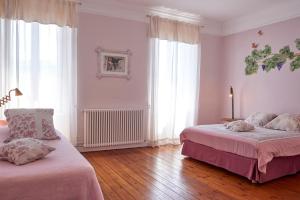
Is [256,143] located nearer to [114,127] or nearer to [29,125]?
[114,127]

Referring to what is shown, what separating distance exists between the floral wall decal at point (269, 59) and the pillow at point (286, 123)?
93cm

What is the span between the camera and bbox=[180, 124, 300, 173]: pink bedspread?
2902mm

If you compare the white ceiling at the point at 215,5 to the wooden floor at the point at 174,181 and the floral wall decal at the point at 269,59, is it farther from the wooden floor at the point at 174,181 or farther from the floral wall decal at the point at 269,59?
the wooden floor at the point at 174,181

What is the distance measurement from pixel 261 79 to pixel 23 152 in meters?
4.32

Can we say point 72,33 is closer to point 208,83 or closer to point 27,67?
point 27,67

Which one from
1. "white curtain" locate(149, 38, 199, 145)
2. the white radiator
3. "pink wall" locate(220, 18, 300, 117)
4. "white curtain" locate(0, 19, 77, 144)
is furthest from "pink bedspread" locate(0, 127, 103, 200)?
"pink wall" locate(220, 18, 300, 117)

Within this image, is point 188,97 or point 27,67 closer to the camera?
point 27,67

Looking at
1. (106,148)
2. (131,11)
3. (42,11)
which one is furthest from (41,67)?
(131,11)

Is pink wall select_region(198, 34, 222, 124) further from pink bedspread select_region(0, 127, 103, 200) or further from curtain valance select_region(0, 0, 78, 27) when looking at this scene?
pink bedspread select_region(0, 127, 103, 200)

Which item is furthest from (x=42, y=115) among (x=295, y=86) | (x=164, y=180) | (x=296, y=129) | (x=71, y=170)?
(x=295, y=86)

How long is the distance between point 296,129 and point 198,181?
1.78 m

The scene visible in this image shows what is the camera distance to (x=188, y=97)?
516 centimetres

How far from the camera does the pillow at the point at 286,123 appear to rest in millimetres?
3656

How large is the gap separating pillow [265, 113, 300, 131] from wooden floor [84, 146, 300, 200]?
2.46ft
